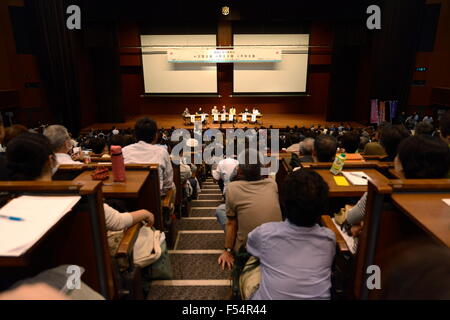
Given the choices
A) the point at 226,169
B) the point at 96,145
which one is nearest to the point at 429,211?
the point at 226,169

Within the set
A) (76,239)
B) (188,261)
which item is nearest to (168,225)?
(188,261)

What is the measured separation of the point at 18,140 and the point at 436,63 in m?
9.02

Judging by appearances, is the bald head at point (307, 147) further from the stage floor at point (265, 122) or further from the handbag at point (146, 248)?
the stage floor at point (265, 122)

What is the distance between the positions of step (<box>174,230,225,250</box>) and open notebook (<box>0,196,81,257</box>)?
5.32 feet

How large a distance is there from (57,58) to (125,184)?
22.4ft

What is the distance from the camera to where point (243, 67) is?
30.9 ft

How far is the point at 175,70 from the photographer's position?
9.52 m

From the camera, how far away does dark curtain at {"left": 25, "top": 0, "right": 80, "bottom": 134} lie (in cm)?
707

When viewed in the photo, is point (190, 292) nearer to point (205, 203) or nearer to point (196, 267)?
point (196, 267)

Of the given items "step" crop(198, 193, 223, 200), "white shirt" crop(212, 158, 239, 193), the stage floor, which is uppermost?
"white shirt" crop(212, 158, 239, 193)

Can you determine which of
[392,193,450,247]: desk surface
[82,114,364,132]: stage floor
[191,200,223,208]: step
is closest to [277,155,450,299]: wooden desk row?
[392,193,450,247]: desk surface

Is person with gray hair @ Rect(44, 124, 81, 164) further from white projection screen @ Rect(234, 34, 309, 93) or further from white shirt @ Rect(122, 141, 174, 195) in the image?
white projection screen @ Rect(234, 34, 309, 93)

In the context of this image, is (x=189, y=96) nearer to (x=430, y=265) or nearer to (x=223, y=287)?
(x=223, y=287)
